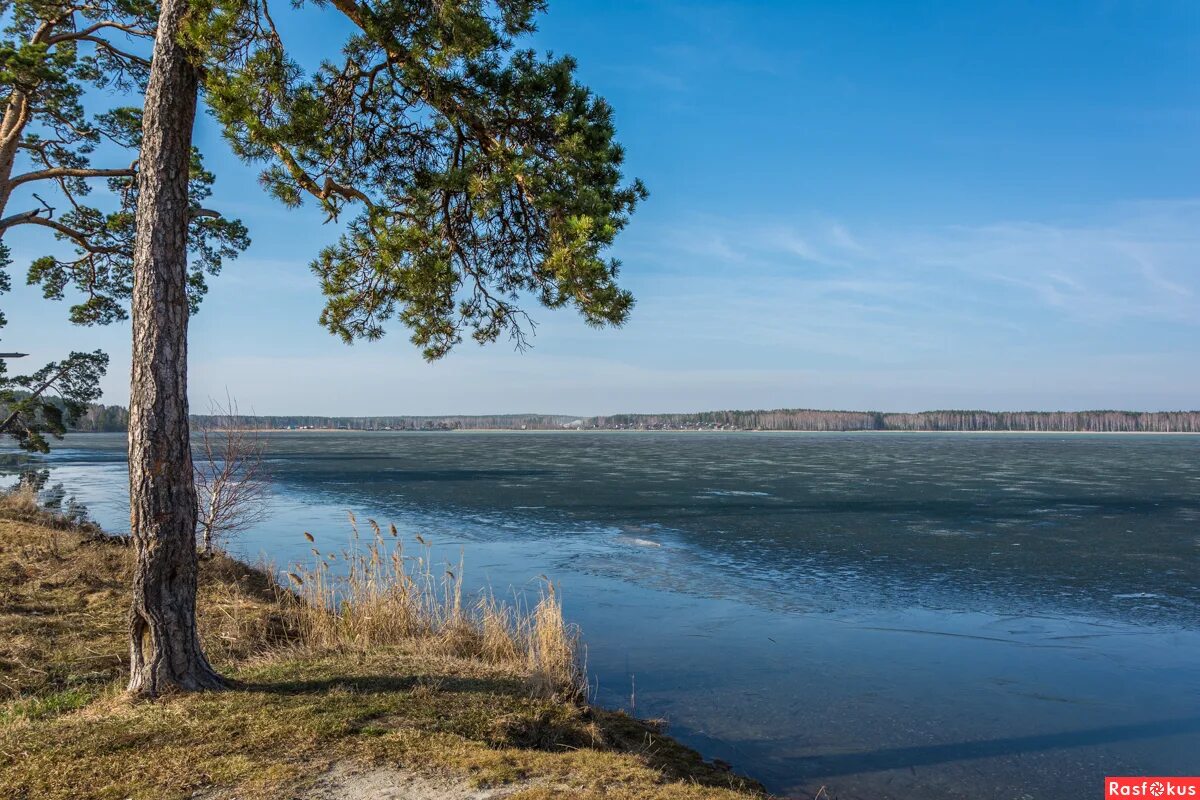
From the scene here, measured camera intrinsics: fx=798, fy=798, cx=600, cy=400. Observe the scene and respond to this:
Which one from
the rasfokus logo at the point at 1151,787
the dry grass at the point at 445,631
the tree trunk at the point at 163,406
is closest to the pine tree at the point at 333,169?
the tree trunk at the point at 163,406

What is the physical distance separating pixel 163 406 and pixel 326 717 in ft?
8.87

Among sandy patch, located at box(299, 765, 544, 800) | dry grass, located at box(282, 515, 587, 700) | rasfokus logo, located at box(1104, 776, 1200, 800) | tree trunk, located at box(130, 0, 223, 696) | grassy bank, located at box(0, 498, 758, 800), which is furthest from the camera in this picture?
dry grass, located at box(282, 515, 587, 700)

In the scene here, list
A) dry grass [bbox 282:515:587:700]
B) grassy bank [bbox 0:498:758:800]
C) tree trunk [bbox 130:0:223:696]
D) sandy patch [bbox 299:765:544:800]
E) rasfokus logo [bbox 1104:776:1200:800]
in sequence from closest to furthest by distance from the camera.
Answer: sandy patch [bbox 299:765:544:800] → grassy bank [bbox 0:498:758:800] → tree trunk [bbox 130:0:223:696] → rasfokus logo [bbox 1104:776:1200:800] → dry grass [bbox 282:515:587:700]

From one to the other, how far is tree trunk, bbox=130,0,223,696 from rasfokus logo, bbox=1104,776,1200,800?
741 cm

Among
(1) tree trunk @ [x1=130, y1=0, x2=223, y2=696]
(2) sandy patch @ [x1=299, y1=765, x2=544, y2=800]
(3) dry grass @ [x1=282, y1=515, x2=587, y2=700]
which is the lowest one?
(3) dry grass @ [x1=282, y1=515, x2=587, y2=700]

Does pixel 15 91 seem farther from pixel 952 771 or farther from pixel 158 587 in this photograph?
pixel 952 771

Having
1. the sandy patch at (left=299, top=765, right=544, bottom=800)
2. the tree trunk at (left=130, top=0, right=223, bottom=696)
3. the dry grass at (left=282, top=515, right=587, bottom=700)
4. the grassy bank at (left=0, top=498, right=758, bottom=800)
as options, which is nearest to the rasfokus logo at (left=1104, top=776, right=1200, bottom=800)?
the grassy bank at (left=0, top=498, right=758, bottom=800)

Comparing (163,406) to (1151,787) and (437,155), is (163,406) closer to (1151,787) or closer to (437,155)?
(437,155)

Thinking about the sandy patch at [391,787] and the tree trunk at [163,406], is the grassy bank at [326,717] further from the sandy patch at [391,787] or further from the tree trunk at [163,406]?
the tree trunk at [163,406]

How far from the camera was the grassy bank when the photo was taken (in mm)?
5012

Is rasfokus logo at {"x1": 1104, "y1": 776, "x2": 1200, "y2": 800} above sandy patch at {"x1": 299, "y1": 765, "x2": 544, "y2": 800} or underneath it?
underneath

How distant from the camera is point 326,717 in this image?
6.06 metres

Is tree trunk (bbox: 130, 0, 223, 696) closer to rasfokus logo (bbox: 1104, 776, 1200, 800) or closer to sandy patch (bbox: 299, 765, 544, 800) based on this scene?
sandy patch (bbox: 299, 765, 544, 800)

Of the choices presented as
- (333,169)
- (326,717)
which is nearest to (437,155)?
(333,169)
